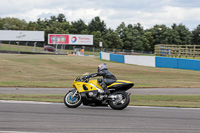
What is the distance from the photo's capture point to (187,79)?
20.5 m

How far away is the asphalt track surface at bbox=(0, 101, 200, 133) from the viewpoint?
21.6 feet

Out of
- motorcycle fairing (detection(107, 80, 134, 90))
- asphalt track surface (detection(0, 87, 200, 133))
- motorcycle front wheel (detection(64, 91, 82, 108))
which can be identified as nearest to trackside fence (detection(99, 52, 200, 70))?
asphalt track surface (detection(0, 87, 200, 133))

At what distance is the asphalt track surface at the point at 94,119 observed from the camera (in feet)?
21.6

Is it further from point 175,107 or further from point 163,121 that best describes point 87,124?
point 175,107

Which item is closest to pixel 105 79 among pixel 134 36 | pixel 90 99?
pixel 90 99

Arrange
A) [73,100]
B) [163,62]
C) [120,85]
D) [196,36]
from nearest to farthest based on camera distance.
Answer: [120,85] < [73,100] < [163,62] < [196,36]

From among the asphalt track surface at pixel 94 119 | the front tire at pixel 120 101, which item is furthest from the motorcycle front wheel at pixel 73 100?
the front tire at pixel 120 101

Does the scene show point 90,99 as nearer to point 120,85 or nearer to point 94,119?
point 120,85

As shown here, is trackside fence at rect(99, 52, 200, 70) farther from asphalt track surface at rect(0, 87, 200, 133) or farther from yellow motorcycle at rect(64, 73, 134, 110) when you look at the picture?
yellow motorcycle at rect(64, 73, 134, 110)

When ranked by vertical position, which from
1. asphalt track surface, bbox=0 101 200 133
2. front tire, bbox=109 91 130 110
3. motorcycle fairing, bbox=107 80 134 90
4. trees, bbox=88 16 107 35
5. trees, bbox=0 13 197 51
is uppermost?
trees, bbox=88 16 107 35

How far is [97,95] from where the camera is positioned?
30.7ft

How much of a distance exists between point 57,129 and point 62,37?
236 feet

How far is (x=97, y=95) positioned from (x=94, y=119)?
5.55ft

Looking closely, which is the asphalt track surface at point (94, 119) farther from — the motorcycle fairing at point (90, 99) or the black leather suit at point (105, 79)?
the black leather suit at point (105, 79)
